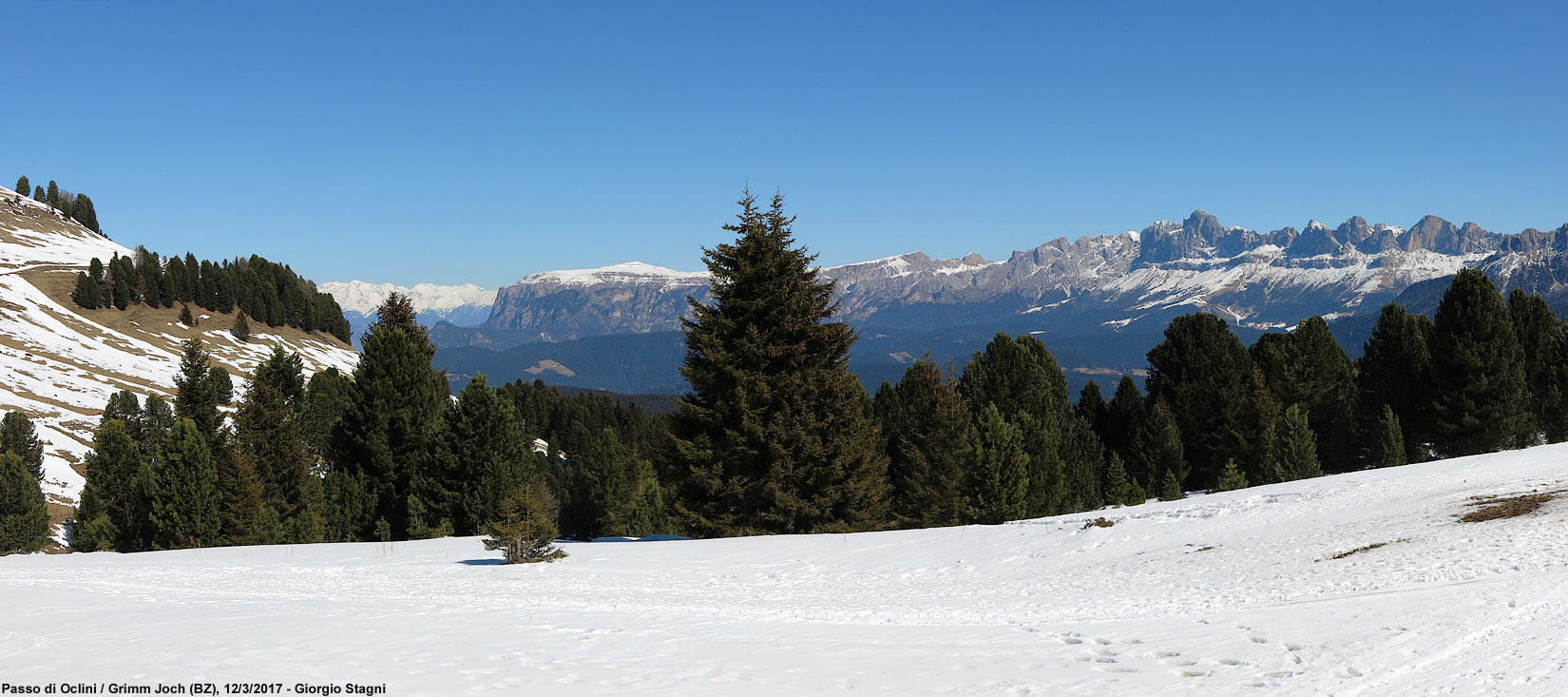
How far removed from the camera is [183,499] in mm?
46531

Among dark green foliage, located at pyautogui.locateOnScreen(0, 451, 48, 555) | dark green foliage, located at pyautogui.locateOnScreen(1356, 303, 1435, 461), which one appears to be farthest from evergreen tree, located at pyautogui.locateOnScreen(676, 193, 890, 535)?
dark green foliage, located at pyautogui.locateOnScreen(0, 451, 48, 555)

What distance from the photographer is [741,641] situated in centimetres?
1227

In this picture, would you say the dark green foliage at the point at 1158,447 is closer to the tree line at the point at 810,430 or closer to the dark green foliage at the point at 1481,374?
the tree line at the point at 810,430

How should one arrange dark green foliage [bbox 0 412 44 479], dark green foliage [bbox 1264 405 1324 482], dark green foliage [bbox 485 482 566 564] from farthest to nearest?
dark green foliage [bbox 0 412 44 479], dark green foliage [bbox 1264 405 1324 482], dark green foliage [bbox 485 482 566 564]

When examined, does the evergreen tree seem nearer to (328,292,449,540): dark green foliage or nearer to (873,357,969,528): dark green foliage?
(873,357,969,528): dark green foliage

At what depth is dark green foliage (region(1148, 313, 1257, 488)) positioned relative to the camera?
74000mm

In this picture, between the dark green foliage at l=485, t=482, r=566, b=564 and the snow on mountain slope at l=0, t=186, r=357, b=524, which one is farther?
the snow on mountain slope at l=0, t=186, r=357, b=524

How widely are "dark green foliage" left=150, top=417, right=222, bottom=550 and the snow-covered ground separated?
2434cm

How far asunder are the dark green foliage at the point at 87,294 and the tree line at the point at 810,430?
87414 millimetres

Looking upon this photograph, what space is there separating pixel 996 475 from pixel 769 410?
1644 cm

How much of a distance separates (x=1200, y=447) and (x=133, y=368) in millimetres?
139282

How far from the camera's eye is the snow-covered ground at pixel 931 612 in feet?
32.3

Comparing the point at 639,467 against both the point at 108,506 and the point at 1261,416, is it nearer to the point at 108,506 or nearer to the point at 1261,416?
the point at 108,506

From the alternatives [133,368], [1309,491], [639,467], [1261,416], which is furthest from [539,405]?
[1309,491]
